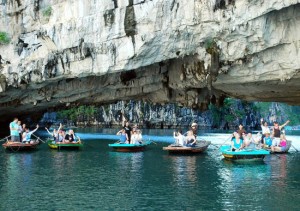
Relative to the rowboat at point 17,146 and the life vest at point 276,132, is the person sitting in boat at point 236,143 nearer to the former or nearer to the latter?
the life vest at point 276,132

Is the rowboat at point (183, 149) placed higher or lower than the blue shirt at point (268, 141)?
lower

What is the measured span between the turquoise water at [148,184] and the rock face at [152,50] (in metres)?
5.04

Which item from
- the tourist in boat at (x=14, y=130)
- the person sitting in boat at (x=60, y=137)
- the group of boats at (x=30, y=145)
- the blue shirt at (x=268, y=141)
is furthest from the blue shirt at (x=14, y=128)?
the blue shirt at (x=268, y=141)

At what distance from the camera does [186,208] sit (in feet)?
36.9

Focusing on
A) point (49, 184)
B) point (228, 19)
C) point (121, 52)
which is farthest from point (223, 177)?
point (121, 52)

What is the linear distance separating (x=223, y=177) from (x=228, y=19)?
297 inches

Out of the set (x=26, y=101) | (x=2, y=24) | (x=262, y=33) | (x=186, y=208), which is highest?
(x=2, y=24)

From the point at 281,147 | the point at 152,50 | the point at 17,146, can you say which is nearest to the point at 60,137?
the point at 17,146

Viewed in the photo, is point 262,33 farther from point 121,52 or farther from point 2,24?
point 2,24

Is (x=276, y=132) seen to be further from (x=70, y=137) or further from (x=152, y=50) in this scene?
(x=70, y=137)

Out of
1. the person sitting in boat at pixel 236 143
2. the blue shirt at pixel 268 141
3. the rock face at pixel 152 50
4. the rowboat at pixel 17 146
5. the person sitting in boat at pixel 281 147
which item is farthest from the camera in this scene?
the rowboat at pixel 17 146

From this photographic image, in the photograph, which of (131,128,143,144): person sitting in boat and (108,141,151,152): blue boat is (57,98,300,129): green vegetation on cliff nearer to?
(131,128,143,144): person sitting in boat

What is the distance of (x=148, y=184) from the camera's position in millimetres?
14445

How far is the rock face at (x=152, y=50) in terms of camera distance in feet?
64.5
